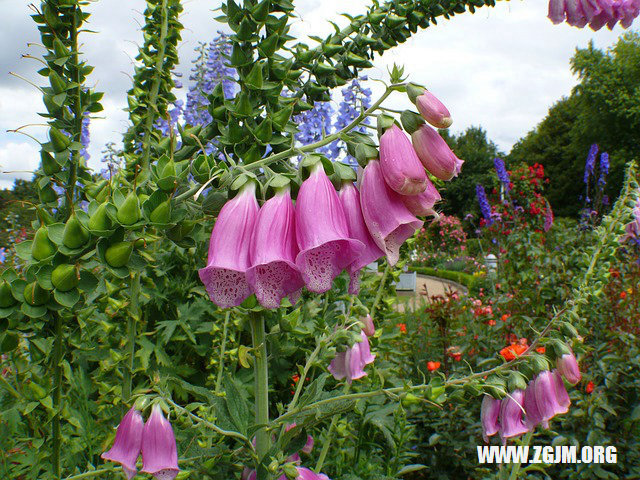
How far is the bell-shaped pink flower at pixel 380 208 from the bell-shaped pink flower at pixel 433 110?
10 centimetres

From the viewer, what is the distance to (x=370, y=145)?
29.3 inches

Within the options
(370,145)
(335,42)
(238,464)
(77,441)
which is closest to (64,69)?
(335,42)

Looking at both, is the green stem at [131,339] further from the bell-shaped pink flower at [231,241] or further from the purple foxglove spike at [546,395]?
the purple foxglove spike at [546,395]

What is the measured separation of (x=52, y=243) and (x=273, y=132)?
41cm

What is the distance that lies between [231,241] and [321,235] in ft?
0.47

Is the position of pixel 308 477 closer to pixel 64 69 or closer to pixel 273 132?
pixel 273 132

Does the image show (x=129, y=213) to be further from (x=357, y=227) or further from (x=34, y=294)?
(x=357, y=227)

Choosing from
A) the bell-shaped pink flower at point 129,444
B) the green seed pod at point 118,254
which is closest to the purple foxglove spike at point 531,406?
the bell-shaped pink flower at point 129,444

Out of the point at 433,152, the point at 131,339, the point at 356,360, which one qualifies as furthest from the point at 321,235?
the point at 356,360

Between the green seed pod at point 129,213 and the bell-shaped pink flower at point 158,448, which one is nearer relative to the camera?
the green seed pod at point 129,213

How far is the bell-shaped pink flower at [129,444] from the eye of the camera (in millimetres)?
922

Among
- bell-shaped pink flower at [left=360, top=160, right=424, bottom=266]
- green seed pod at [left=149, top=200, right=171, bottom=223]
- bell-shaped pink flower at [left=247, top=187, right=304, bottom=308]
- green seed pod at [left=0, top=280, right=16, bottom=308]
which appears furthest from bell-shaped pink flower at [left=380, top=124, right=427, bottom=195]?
green seed pod at [left=0, top=280, right=16, bottom=308]

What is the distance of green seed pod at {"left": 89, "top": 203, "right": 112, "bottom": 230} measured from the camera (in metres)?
0.69

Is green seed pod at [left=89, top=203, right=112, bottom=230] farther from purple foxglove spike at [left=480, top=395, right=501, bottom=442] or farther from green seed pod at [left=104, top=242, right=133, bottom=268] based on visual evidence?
purple foxglove spike at [left=480, top=395, right=501, bottom=442]
